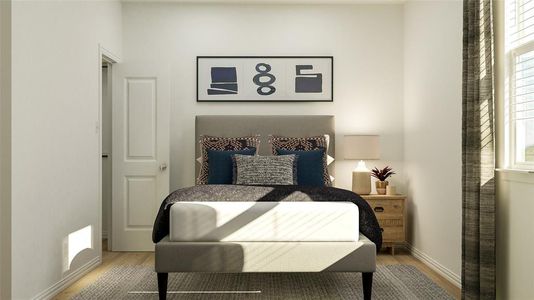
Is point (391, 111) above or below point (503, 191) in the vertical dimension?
above

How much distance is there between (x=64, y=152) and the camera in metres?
3.77

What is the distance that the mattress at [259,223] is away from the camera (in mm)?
3336

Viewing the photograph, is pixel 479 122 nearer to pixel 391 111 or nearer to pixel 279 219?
pixel 279 219

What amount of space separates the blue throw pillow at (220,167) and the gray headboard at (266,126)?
60cm

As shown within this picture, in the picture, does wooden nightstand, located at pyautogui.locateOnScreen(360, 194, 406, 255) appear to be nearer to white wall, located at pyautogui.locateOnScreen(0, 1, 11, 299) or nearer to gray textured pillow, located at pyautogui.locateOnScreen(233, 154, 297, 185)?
gray textured pillow, located at pyautogui.locateOnScreen(233, 154, 297, 185)

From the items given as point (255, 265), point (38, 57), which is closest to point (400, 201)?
point (255, 265)

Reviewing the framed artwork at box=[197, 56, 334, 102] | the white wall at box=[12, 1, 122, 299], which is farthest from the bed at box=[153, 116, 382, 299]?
the framed artwork at box=[197, 56, 334, 102]

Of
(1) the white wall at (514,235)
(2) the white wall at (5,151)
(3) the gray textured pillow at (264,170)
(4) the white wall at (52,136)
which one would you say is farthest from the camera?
(3) the gray textured pillow at (264,170)

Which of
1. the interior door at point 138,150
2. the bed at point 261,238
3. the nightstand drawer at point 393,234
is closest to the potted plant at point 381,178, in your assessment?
the nightstand drawer at point 393,234

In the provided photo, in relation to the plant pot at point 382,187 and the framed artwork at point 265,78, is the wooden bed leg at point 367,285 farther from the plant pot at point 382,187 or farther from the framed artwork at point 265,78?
the framed artwork at point 265,78

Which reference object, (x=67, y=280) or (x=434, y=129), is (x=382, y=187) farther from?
(x=67, y=280)

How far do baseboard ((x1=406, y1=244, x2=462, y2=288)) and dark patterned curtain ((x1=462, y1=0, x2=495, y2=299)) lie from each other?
627mm

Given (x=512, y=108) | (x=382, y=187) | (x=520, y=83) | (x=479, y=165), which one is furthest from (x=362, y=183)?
(x=520, y=83)

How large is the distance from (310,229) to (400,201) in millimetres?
1958
